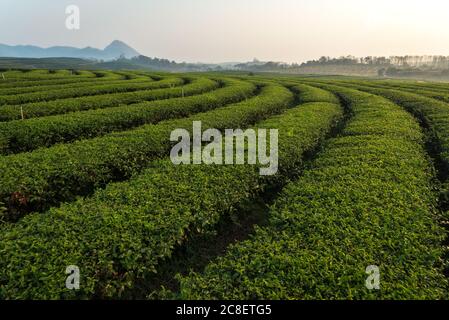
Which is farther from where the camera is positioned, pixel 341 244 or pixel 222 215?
Result: pixel 222 215

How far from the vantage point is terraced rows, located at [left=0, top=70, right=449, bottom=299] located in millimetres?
6105

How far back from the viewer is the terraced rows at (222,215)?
6105mm

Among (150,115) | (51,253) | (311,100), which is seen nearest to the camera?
(51,253)

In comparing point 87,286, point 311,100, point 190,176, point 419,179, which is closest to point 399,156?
point 419,179

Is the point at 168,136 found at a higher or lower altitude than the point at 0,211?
higher

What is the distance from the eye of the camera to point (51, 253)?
21.6 ft

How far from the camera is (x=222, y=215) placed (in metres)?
10.2

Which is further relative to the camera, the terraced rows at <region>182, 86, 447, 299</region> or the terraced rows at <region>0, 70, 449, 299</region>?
the terraced rows at <region>0, 70, 449, 299</region>

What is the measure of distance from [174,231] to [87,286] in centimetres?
230

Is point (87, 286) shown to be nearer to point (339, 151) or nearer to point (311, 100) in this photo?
point (339, 151)

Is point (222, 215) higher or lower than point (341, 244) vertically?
lower

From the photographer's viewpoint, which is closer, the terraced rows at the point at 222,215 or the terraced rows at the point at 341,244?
the terraced rows at the point at 341,244
